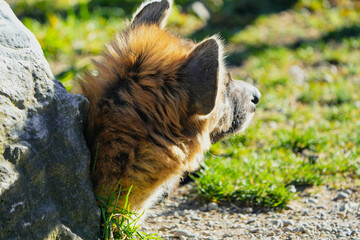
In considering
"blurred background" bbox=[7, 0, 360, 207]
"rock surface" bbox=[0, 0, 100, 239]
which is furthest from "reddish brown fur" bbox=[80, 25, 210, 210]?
"blurred background" bbox=[7, 0, 360, 207]

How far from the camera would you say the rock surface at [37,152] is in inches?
96.4

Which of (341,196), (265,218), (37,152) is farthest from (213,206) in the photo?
(37,152)

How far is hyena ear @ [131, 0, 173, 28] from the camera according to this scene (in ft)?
12.0

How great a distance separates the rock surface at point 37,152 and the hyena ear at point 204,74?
0.72m

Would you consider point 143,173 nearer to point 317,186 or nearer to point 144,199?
point 144,199

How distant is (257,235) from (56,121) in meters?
1.80

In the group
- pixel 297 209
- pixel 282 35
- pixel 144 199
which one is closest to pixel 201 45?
pixel 144 199

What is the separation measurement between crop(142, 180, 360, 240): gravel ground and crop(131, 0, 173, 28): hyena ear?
165 cm

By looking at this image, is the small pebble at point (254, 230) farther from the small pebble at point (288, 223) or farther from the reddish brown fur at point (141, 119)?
the reddish brown fur at point (141, 119)

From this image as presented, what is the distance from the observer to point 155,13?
145 inches

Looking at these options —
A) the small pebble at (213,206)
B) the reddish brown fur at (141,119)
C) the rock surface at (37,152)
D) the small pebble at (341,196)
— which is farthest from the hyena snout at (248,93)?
the rock surface at (37,152)

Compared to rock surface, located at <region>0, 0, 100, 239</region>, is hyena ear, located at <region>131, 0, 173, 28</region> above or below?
above

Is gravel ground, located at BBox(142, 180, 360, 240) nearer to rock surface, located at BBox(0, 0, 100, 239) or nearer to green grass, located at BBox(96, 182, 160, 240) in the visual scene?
green grass, located at BBox(96, 182, 160, 240)

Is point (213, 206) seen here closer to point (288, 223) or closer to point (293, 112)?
point (288, 223)
